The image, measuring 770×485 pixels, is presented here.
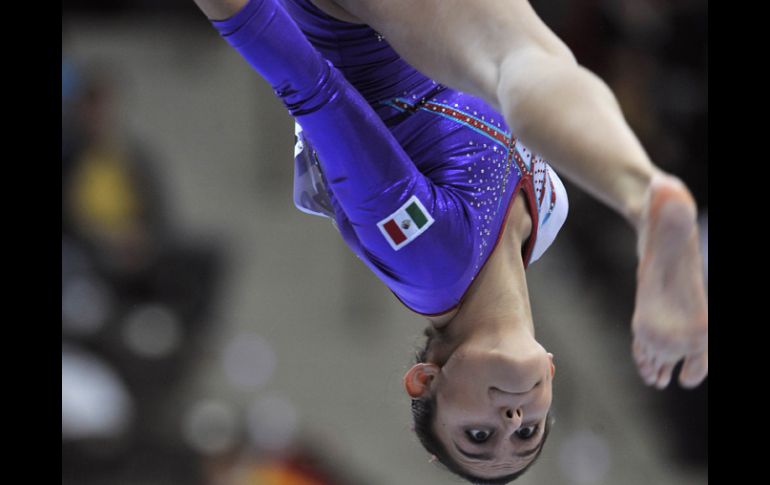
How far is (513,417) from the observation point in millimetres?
2289

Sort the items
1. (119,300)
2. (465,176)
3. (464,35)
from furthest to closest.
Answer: (119,300) → (465,176) → (464,35)

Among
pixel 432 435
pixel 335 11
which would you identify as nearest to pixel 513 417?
pixel 432 435

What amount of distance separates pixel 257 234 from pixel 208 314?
1.75 ft

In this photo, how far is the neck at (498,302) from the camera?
2.26m

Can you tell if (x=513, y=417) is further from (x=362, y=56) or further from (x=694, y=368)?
(x=362, y=56)

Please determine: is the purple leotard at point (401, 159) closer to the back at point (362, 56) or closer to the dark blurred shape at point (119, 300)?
the back at point (362, 56)

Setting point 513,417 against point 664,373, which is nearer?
point 664,373

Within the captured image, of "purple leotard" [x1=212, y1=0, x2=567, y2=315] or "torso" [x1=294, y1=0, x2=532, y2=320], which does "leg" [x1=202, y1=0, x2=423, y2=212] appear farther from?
"torso" [x1=294, y1=0, x2=532, y2=320]

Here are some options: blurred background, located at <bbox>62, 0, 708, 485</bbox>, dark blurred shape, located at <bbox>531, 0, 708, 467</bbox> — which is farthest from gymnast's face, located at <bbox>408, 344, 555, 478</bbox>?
dark blurred shape, located at <bbox>531, 0, 708, 467</bbox>

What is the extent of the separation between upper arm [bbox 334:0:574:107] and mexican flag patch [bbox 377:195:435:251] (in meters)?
0.29

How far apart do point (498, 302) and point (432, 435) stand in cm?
36

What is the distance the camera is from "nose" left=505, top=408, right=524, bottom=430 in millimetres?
2289

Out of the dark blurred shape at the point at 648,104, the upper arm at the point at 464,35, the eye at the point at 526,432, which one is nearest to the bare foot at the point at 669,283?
the upper arm at the point at 464,35

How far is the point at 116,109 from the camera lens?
4.35 metres
